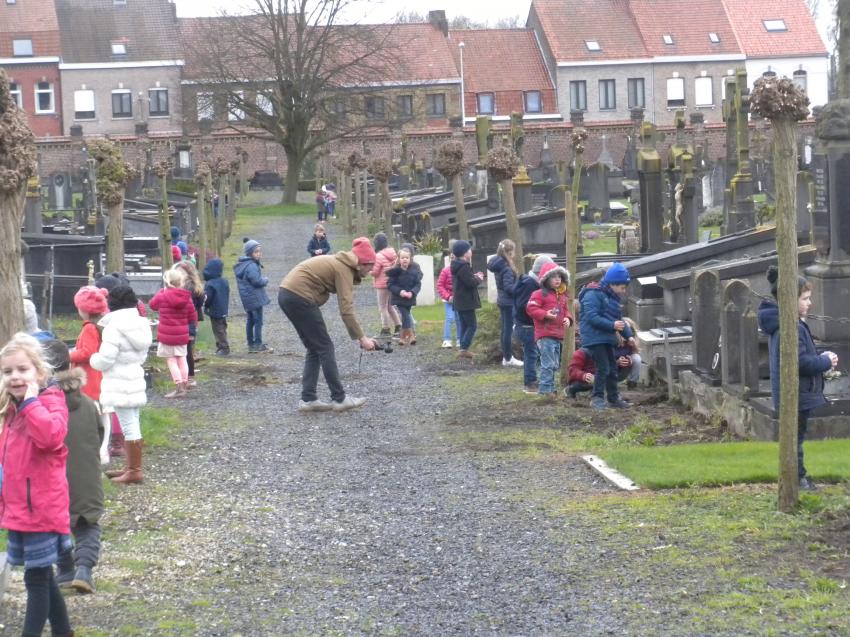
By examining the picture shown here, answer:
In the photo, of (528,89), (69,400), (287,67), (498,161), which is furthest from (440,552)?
(528,89)

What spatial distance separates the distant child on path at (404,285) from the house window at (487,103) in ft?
176

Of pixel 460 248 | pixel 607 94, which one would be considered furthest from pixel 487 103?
pixel 460 248

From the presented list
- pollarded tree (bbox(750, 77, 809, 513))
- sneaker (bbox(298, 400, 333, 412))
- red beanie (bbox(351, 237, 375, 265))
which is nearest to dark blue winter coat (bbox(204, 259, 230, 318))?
sneaker (bbox(298, 400, 333, 412))

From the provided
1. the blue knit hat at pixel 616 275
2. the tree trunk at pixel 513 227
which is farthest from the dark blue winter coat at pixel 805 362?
the tree trunk at pixel 513 227

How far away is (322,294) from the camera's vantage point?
558 inches

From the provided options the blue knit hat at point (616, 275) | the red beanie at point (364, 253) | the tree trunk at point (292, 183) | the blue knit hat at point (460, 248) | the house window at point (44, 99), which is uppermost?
the house window at point (44, 99)

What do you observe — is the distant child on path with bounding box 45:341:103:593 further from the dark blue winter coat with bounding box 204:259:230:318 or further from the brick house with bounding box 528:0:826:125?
the brick house with bounding box 528:0:826:125

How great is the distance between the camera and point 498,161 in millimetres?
19281

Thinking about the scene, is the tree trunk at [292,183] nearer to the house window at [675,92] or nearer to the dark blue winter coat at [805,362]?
the house window at [675,92]

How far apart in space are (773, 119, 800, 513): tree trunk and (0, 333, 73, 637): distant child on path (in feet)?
14.2

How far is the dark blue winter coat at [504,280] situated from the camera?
16766mm

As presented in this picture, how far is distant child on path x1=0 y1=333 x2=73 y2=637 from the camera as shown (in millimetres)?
6547

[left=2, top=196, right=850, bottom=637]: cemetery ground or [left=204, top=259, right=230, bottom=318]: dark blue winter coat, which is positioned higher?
[left=204, top=259, right=230, bottom=318]: dark blue winter coat

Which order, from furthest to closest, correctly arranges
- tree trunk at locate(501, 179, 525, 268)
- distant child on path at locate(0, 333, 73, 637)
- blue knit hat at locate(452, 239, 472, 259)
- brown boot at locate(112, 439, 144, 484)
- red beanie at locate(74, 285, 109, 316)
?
blue knit hat at locate(452, 239, 472, 259), tree trunk at locate(501, 179, 525, 268), red beanie at locate(74, 285, 109, 316), brown boot at locate(112, 439, 144, 484), distant child on path at locate(0, 333, 73, 637)
